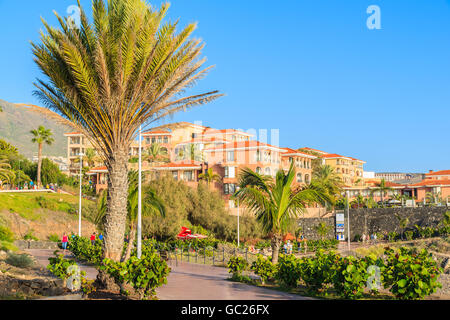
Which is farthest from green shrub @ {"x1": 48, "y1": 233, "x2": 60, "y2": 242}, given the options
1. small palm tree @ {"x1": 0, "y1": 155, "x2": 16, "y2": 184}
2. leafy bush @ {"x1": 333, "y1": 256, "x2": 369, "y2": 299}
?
leafy bush @ {"x1": 333, "y1": 256, "x2": 369, "y2": 299}

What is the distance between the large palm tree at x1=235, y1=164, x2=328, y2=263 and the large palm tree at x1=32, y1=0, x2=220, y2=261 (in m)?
4.62

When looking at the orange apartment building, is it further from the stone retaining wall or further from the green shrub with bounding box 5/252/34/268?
the green shrub with bounding box 5/252/34/268

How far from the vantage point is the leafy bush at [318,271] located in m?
13.3

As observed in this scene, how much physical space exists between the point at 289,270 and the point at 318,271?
67.8 inches

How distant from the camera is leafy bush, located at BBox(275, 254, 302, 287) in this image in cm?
1502

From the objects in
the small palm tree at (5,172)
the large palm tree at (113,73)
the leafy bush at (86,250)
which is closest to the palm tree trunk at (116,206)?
the large palm tree at (113,73)

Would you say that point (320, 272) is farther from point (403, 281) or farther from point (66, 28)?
point (66, 28)

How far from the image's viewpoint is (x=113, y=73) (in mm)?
14227

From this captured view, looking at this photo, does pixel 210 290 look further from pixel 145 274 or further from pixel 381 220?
pixel 381 220

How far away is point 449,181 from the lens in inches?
3324

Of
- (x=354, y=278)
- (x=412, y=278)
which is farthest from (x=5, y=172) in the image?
(x=412, y=278)

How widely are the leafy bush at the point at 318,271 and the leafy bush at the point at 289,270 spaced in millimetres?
377

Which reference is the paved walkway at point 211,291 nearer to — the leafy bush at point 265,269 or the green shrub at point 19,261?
the leafy bush at point 265,269
